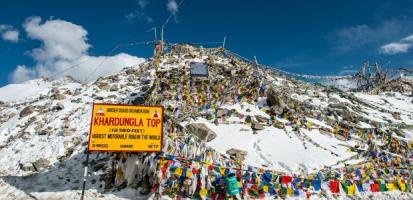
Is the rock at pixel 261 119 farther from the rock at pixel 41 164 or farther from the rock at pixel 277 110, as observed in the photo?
the rock at pixel 41 164

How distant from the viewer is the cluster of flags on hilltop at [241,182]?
1844 centimetres

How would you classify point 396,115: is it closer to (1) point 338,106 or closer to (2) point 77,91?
(1) point 338,106

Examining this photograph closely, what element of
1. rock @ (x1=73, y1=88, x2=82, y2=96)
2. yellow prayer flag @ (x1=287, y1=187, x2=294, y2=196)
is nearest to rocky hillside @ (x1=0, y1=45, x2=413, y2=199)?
yellow prayer flag @ (x1=287, y1=187, x2=294, y2=196)

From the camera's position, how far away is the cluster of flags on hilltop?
18.4 m

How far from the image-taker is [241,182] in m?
18.6

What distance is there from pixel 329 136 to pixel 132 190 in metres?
15.5

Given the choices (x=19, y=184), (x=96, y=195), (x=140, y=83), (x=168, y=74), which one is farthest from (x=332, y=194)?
(x=140, y=83)

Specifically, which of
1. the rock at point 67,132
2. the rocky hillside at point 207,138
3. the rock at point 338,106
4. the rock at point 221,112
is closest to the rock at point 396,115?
the rocky hillside at point 207,138

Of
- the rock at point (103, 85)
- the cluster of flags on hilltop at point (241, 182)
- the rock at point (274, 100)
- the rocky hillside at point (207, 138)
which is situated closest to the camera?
the cluster of flags on hilltop at point (241, 182)

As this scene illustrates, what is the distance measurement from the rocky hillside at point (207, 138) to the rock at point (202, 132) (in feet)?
0.25

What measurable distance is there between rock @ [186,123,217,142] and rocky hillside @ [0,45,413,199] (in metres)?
0.08

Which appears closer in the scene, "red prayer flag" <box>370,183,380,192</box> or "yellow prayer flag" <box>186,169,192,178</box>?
"yellow prayer flag" <box>186,169,192,178</box>

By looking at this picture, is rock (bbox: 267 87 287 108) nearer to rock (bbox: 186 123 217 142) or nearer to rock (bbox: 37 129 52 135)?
rock (bbox: 186 123 217 142)

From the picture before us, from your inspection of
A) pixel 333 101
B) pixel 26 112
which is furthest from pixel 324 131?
pixel 26 112
